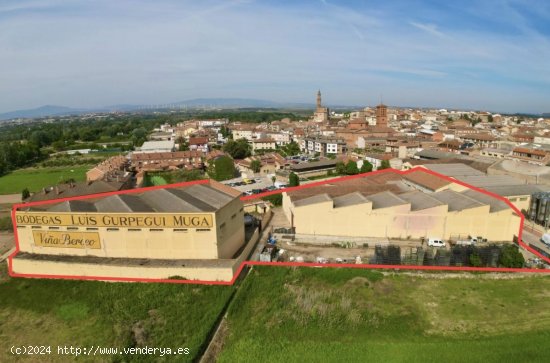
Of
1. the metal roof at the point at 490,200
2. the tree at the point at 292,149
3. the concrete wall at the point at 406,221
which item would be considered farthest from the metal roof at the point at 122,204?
the tree at the point at 292,149

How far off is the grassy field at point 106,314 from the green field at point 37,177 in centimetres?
2301

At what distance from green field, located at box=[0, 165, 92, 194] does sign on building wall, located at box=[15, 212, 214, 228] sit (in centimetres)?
2172

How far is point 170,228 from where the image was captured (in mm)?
12523

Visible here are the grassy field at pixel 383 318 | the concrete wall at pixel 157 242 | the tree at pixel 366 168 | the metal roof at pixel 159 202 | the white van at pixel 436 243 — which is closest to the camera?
the grassy field at pixel 383 318

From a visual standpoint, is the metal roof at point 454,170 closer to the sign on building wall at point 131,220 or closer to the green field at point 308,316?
the green field at point 308,316

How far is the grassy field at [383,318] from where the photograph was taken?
9562 millimetres

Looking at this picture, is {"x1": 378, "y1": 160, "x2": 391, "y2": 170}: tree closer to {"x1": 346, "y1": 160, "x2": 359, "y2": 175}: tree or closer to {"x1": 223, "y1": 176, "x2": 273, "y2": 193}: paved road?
{"x1": 346, "y1": 160, "x2": 359, "y2": 175}: tree

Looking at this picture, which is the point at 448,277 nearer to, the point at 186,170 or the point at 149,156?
the point at 186,170

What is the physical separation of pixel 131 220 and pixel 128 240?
0.84 meters

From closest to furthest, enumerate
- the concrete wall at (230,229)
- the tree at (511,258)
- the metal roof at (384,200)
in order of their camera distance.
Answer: the concrete wall at (230,229)
the tree at (511,258)
the metal roof at (384,200)

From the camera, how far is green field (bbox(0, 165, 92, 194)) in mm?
32125

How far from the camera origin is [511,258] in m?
13.1

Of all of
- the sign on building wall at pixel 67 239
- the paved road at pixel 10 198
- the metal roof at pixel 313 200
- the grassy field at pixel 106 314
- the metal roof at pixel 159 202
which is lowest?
the paved road at pixel 10 198

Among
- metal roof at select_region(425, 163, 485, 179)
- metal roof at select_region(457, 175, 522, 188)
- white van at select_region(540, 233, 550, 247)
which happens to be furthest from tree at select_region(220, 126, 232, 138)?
white van at select_region(540, 233, 550, 247)
